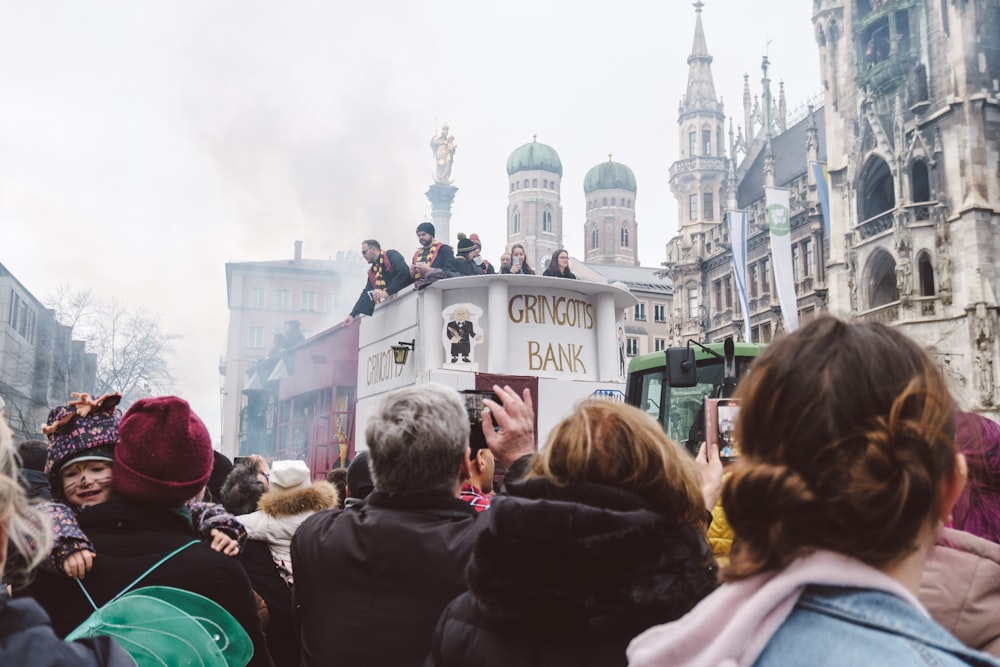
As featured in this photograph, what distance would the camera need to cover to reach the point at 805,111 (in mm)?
60969

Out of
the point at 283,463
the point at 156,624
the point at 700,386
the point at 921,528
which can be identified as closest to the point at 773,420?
the point at 921,528

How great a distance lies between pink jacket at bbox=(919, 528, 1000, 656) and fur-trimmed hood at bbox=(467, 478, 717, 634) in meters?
0.53

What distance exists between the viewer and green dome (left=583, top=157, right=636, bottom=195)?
12625 cm

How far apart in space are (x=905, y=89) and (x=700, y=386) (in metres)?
31.4

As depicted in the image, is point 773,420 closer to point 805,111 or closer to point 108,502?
point 108,502

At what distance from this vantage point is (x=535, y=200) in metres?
131

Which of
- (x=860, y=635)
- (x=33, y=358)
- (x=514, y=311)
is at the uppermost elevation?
(x=33, y=358)

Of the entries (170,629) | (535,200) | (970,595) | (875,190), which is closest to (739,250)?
(875,190)

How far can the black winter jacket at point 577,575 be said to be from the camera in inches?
80.4

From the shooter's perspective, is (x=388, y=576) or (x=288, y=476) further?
(x=288, y=476)

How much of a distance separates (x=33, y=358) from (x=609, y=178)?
93.4m

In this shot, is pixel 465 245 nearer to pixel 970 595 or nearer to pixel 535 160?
pixel 970 595

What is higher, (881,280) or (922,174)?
(922,174)

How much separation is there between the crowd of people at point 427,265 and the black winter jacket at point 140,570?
791 cm
